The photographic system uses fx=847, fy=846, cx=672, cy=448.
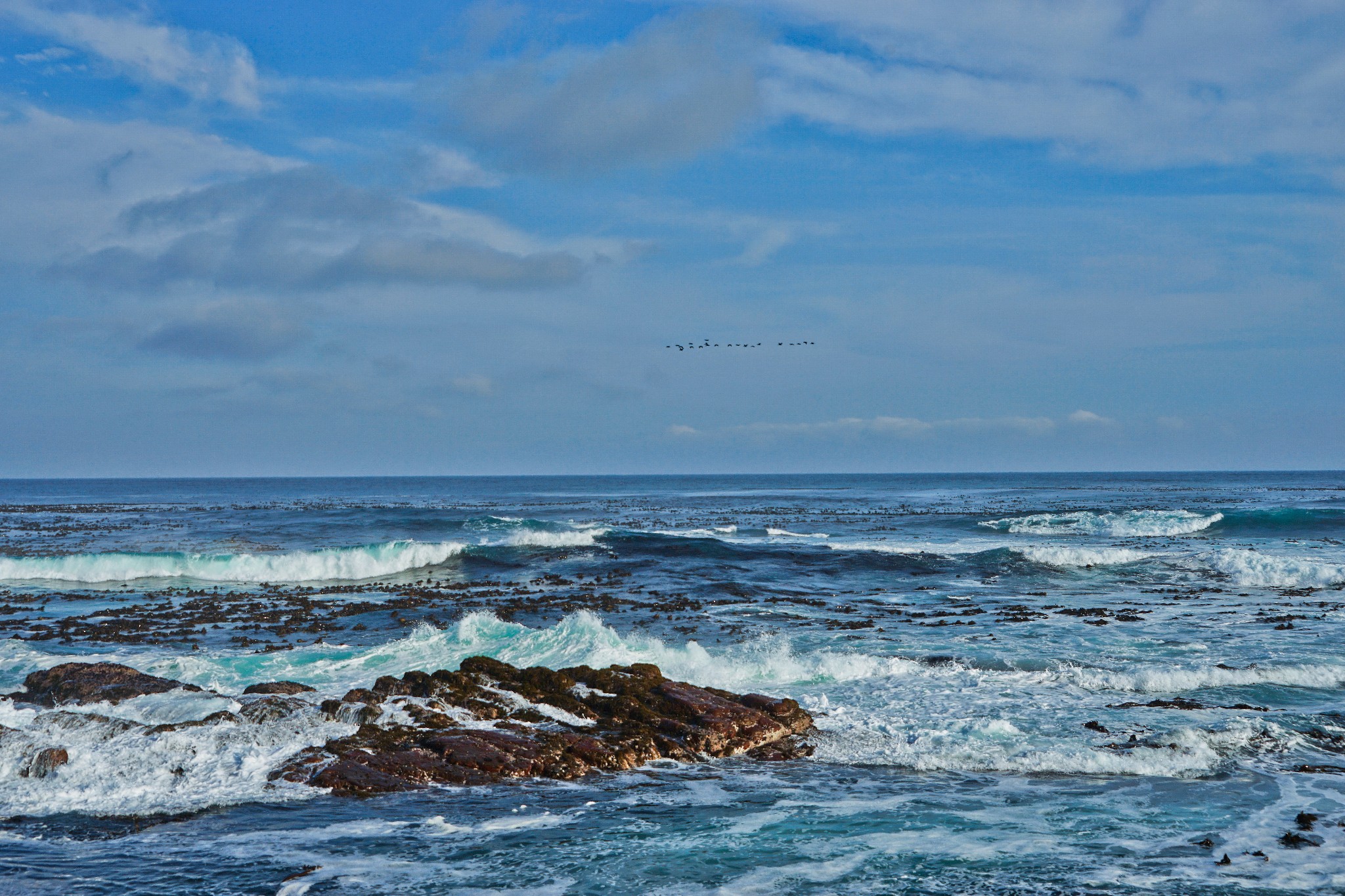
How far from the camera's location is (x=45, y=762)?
11352 millimetres

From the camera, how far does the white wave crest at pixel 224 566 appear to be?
119 ft

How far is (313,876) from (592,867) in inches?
109

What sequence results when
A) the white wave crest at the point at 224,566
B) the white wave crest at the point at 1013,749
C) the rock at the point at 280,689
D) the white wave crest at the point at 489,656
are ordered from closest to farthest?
the white wave crest at the point at 1013,749, the rock at the point at 280,689, the white wave crest at the point at 489,656, the white wave crest at the point at 224,566

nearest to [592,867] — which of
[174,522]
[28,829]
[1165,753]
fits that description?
[28,829]

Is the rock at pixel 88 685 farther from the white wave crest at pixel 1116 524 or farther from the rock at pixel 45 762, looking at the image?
the white wave crest at pixel 1116 524

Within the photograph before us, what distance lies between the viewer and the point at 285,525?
60094 mm

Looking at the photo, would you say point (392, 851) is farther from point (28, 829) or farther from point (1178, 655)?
point (1178, 655)

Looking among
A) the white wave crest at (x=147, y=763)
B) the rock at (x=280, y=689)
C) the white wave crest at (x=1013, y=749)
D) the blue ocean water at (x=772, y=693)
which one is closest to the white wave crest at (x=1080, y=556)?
the blue ocean water at (x=772, y=693)

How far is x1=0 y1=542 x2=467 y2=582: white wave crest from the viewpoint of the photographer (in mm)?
36344

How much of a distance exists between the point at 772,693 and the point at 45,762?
11.3 meters

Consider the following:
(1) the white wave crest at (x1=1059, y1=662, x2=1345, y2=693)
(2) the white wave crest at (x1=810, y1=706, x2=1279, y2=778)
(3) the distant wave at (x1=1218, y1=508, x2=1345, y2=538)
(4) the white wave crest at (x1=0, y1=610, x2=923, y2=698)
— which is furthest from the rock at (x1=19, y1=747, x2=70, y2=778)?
(3) the distant wave at (x1=1218, y1=508, x2=1345, y2=538)

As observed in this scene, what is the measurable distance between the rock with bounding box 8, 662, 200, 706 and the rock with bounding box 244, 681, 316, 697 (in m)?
1.19

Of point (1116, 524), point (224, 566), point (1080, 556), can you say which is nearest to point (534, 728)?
point (224, 566)

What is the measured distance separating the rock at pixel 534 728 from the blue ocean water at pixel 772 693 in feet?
1.56
